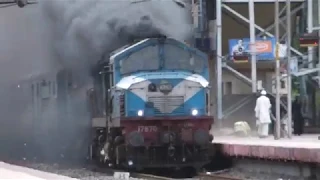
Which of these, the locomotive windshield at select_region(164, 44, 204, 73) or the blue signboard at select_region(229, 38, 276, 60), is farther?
the blue signboard at select_region(229, 38, 276, 60)

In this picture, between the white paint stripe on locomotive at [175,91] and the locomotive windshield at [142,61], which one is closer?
the white paint stripe on locomotive at [175,91]

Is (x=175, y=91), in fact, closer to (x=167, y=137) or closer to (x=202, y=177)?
(x=167, y=137)

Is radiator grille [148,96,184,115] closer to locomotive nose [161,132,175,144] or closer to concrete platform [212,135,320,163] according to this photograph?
locomotive nose [161,132,175,144]

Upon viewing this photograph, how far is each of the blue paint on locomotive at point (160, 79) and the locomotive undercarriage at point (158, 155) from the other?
794 mm

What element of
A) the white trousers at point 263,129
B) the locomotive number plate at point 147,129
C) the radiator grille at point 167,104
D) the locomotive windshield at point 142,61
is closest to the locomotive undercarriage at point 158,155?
the locomotive number plate at point 147,129

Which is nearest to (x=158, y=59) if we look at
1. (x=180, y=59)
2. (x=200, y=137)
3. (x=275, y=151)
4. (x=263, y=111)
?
(x=180, y=59)

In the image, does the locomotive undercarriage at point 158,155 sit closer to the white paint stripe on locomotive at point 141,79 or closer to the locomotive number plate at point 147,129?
the locomotive number plate at point 147,129

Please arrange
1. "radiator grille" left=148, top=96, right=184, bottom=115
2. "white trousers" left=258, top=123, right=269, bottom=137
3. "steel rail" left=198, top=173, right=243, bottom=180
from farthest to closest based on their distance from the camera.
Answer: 1. "white trousers" left=258, top=123, right=269, bottom=137
2. "radiator grille" left=148, top=96, right=184, bottom=115
3. "steel rail" left=198, top=173, right=243, bottom=180

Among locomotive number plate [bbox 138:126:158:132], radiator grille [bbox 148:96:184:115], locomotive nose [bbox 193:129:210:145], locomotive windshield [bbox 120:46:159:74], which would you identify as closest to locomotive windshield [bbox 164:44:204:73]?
locomotive windshield [bbox 120:46:159:74]

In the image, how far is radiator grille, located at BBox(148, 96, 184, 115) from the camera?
1870 centimetres

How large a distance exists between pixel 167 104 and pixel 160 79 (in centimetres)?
60

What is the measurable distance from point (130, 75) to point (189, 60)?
150 cm

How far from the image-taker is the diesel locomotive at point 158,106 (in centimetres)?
1862

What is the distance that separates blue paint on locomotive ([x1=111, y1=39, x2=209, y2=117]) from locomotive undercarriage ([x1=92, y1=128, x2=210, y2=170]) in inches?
31.3
